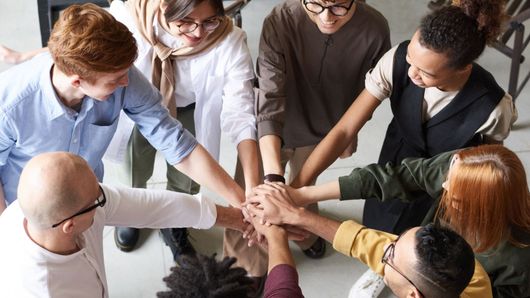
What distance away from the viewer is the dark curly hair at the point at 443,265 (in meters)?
1.57

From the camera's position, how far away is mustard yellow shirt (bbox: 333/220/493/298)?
1.80m

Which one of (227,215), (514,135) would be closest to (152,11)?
(227,215)

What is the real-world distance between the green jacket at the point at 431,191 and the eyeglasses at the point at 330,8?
488mm

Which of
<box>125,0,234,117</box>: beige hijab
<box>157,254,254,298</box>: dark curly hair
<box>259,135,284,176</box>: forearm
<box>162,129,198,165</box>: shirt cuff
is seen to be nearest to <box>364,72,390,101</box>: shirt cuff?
<box>259,135,284,176</box>: forearm

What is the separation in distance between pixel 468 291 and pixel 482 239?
6.7 inches

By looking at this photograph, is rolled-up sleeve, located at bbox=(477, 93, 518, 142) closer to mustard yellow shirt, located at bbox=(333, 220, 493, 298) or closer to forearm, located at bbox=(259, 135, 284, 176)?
mustard yellow shirt, located at bbox=(333, 220, 493, 298)

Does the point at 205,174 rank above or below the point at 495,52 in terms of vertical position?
above

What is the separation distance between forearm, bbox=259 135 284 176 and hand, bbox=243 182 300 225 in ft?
0.19

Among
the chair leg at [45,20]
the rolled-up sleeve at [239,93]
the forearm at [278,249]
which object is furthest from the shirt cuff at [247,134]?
the chair leg at [45,20]

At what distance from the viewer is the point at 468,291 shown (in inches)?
69.1

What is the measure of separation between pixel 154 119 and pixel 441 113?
872mm

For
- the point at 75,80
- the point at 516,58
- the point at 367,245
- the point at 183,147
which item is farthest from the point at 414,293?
the point at 516,58

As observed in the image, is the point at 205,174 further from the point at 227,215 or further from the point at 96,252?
the point at 96,252

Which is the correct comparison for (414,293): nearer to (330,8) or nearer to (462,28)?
(462,28)
